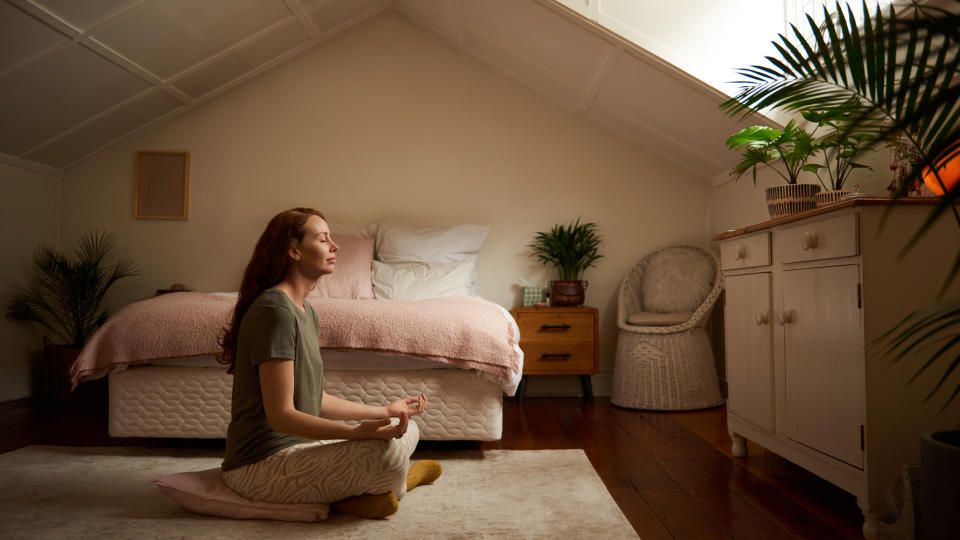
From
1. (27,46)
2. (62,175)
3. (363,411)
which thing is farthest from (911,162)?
(62,175)

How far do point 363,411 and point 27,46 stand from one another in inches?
107

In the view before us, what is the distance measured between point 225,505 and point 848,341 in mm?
1979

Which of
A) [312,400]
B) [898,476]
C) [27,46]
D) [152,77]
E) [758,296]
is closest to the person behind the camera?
[898,476]

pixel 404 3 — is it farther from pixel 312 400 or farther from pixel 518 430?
pixel 312 400

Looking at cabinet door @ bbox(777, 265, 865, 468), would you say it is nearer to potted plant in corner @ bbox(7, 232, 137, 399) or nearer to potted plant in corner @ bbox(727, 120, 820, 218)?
potted plant in corner @ bbox(727, 120, 820, 218)

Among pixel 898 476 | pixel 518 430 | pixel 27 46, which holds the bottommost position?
pixel 518 430

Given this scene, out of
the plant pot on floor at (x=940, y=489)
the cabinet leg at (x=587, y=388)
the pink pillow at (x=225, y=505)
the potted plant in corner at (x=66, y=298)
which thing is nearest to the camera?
the plant pot on floor at (x=940, y=489)

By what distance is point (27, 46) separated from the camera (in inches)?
118

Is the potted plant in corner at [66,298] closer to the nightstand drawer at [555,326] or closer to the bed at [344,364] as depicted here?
the bed at [344,364]

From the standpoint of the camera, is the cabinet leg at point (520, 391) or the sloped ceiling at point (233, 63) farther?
the cabinet leg at point (520, 391)

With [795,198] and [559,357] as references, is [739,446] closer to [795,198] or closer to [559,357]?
[795,198]

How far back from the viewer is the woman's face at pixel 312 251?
1821 mm

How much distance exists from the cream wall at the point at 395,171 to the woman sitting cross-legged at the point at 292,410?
8.52ft

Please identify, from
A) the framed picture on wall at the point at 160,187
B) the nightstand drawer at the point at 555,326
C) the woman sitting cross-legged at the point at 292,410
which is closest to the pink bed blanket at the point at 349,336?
the woman sitting cross-legged at the point at 292,410
